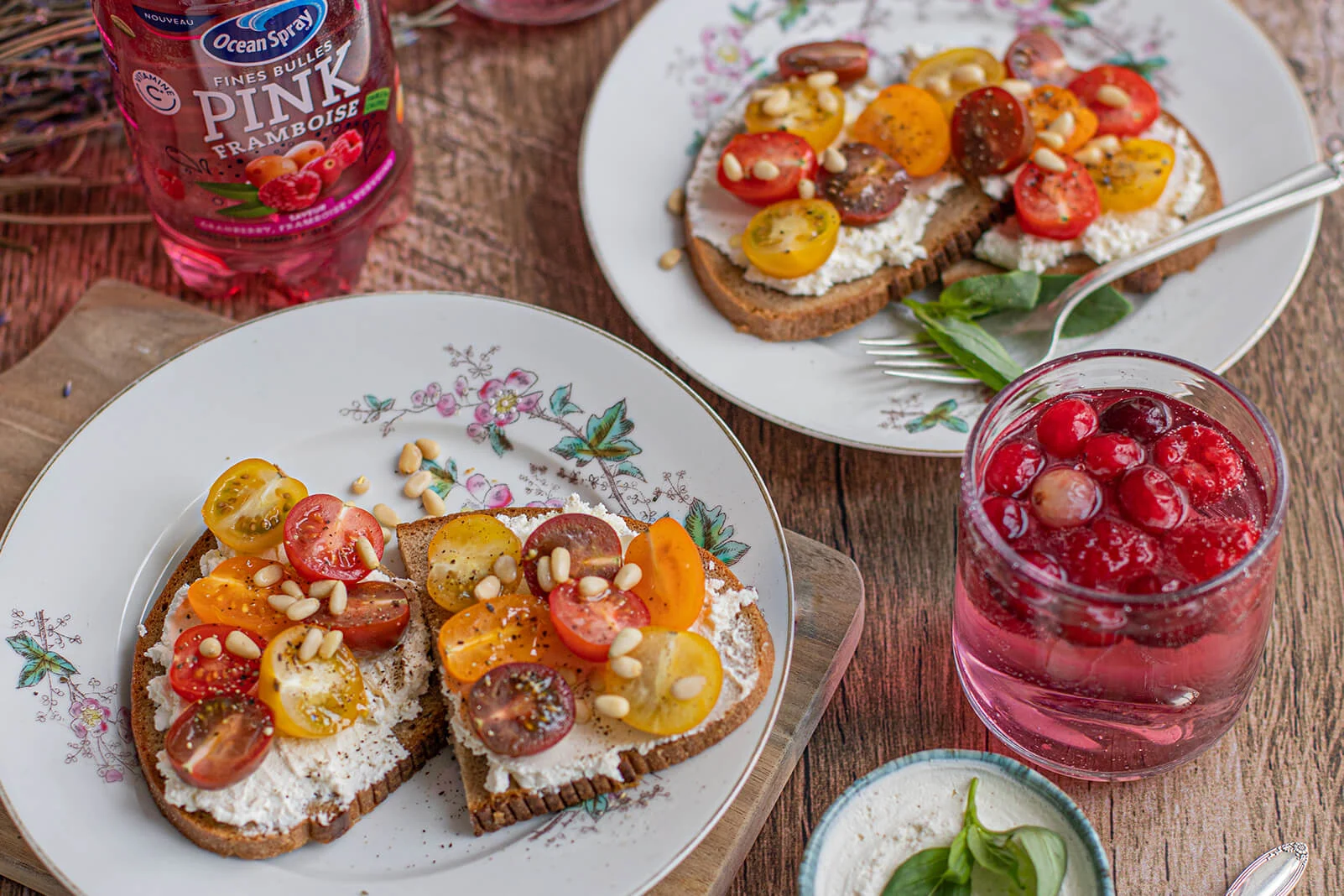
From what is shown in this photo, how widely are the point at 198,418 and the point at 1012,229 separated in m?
1.94

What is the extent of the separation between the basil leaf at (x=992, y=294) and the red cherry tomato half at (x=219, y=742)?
1762 mm

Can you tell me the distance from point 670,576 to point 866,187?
1176 millimetres

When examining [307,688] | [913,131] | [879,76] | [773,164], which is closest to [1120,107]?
[913,131]

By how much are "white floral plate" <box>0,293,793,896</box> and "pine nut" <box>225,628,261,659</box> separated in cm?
31

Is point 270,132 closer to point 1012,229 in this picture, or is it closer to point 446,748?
point 446,748

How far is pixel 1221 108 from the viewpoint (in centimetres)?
324

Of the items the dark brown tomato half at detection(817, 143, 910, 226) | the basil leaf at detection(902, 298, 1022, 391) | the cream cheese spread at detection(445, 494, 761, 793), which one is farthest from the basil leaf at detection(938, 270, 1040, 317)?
the cream cheese spread at detection(445, 494, 761, 793)

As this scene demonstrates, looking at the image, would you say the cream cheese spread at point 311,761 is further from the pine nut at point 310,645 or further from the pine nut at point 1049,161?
the pine nut at point 1049,161

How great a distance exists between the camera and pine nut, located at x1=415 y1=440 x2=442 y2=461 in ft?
8.71

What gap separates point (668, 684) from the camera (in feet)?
6.92

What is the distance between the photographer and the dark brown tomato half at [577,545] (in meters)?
2.25

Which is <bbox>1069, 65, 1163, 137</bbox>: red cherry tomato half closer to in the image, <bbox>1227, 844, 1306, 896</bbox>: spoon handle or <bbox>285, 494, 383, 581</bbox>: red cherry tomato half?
<bbox>1227, 844, 1306, 896</bbox>: spoon handle

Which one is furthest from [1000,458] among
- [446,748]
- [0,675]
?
[0,675]

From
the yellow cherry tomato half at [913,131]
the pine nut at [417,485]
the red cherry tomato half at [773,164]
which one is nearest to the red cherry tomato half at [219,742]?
the pine nut at [417,485]
